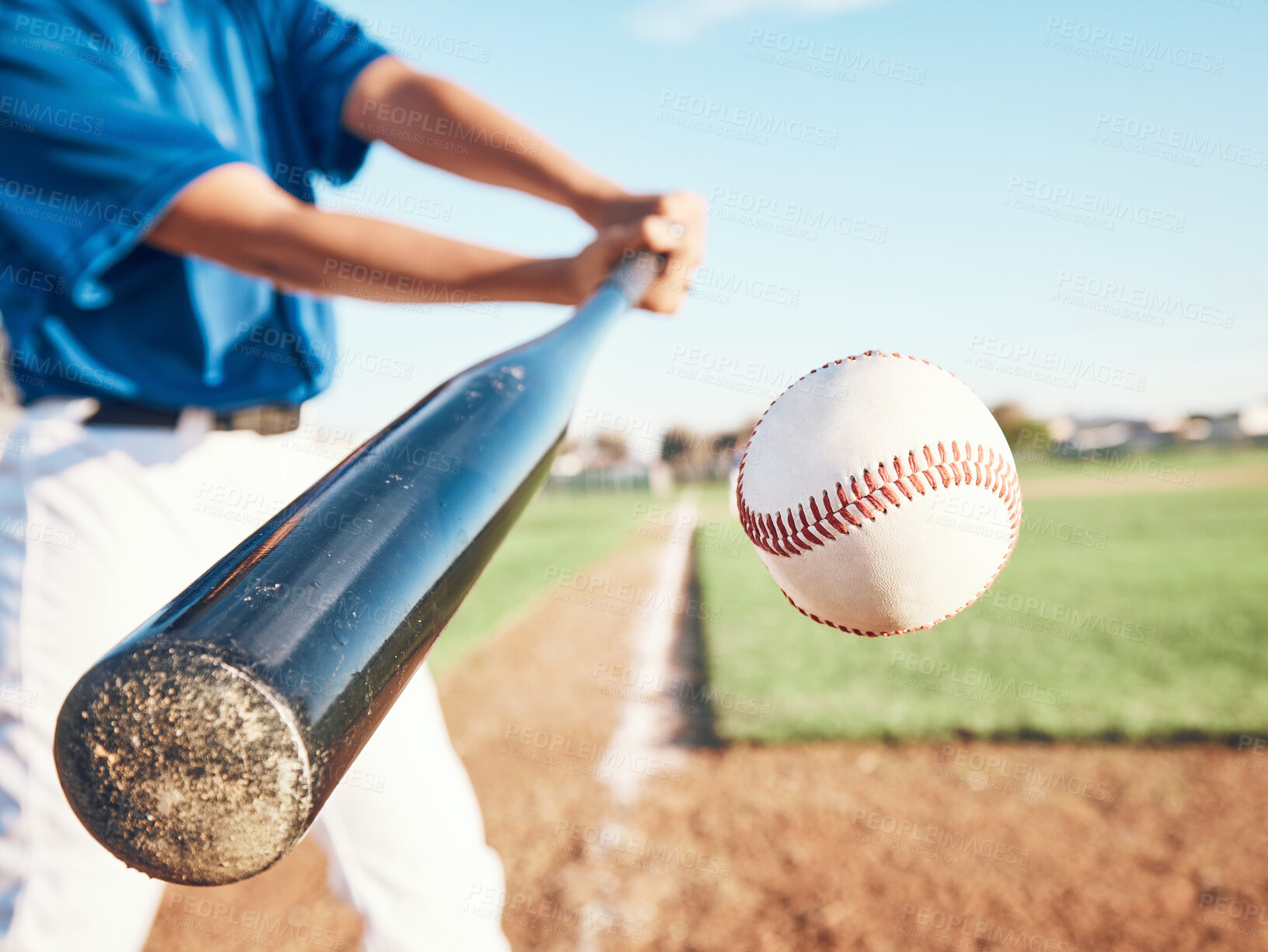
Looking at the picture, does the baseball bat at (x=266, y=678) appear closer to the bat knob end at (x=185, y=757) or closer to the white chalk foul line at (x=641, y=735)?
the bat knob end at (x=185, y=757)

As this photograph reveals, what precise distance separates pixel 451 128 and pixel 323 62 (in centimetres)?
35

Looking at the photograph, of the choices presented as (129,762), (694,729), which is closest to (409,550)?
(129,762)

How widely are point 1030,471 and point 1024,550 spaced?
81.4 feet

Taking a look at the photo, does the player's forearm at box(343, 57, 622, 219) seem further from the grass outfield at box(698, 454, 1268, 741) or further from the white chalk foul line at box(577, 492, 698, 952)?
the grass outfield at box(698, 454, 1268, 741)

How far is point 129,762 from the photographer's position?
61 centimetres

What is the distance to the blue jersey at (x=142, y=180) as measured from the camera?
1276 mm

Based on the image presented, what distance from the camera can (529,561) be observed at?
543 inches

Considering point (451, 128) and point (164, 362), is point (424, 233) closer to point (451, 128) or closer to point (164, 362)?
point (164, 362)

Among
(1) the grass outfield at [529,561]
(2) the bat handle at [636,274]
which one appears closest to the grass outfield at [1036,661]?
(1) the grass outfield at [529,561]

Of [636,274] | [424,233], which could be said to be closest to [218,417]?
[424,233]

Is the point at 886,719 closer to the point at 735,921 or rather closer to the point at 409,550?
the point at 735,921

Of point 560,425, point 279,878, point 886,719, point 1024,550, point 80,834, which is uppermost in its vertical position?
point 560,425

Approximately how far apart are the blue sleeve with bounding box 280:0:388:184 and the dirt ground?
2.56 m

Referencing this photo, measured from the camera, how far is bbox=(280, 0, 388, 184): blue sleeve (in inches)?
79.4
